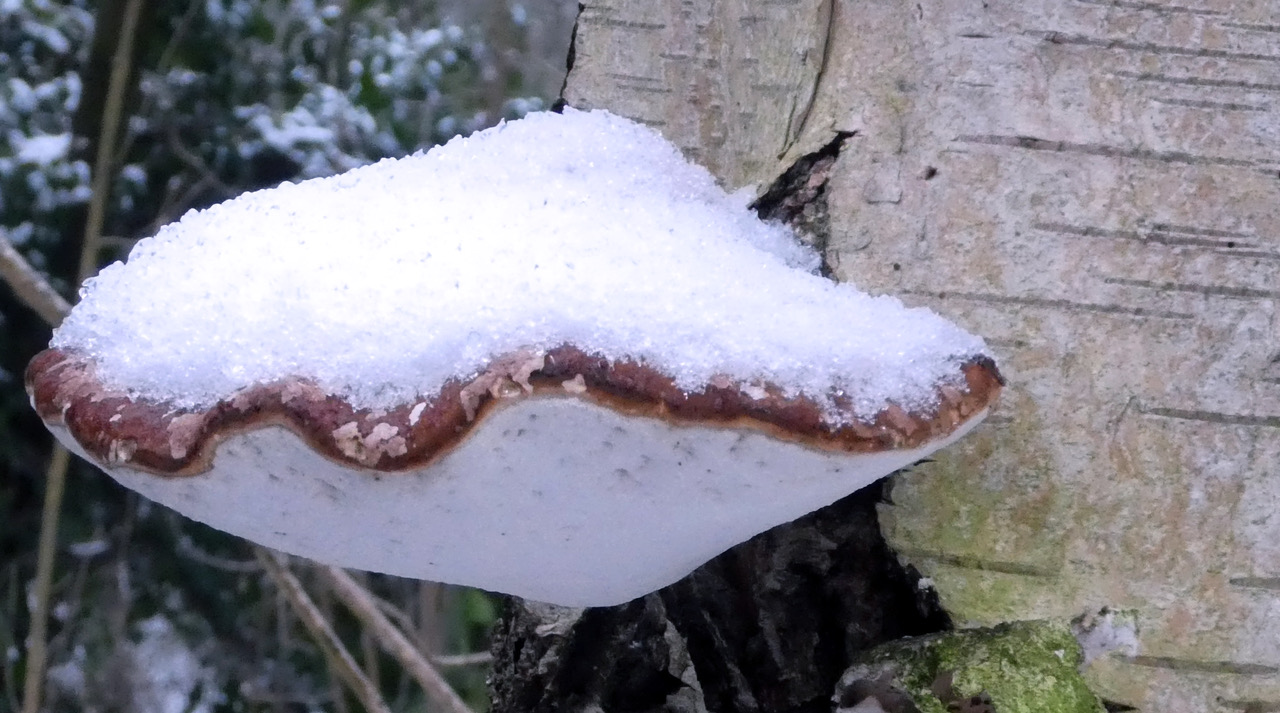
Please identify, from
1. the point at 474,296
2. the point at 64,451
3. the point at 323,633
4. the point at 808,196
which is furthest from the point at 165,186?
the point at 474,296

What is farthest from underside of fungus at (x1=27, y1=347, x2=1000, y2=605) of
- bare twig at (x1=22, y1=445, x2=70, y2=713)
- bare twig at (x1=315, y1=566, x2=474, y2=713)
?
bare twig at (x1=22, y1=445, x2=70, y2=713)

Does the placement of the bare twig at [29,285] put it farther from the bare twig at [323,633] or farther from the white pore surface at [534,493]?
the white pore surface at [534,493]

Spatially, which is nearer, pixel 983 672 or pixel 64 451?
pixel 983 672

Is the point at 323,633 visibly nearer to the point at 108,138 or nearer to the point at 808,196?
the point at 108,138

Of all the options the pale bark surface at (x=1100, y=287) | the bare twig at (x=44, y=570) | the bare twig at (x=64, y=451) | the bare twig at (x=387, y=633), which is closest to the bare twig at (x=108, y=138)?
the bare twig at (x=64, y=451)

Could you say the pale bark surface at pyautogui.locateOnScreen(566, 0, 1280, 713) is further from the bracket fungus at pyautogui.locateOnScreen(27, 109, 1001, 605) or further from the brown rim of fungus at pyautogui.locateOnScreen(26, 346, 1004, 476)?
the brown rim of fungus at pyautogui.locateOnScreen(26, 346, 1004, 476)

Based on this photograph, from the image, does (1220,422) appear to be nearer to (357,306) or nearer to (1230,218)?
(1230,218)
